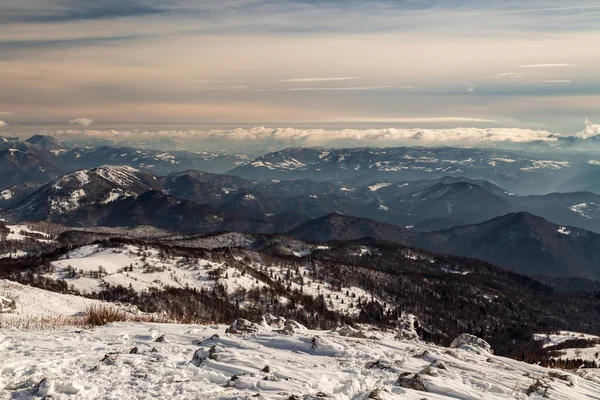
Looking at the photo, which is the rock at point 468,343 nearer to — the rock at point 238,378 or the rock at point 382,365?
the rock at point 382,365

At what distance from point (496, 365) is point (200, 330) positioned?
14.3m

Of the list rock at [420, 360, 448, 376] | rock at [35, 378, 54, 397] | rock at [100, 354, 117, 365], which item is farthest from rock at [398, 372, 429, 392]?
rock at [35, 378, 54, 397]

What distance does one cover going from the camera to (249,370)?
623 inches

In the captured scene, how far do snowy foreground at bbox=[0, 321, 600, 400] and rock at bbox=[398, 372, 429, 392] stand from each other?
3 cm

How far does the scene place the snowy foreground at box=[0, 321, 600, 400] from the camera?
527 inches

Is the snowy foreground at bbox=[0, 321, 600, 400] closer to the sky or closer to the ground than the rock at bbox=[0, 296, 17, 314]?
closer to the sky

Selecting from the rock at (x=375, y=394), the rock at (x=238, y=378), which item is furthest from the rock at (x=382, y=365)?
the rock at (x=238, y=378)

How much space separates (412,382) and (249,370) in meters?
5.58

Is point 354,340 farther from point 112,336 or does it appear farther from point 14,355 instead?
point 14,355

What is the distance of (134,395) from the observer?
12781 millimetres

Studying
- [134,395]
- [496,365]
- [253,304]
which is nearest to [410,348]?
[496,365]

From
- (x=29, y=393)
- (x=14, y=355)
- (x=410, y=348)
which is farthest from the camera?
(x=410, y=348)

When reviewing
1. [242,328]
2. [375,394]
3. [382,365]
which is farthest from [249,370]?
[242,328]

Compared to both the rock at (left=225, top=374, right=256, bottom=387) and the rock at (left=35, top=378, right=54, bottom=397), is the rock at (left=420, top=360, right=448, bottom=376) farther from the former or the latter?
the rock at (left=35, top=378, right=54, bottom=397)
